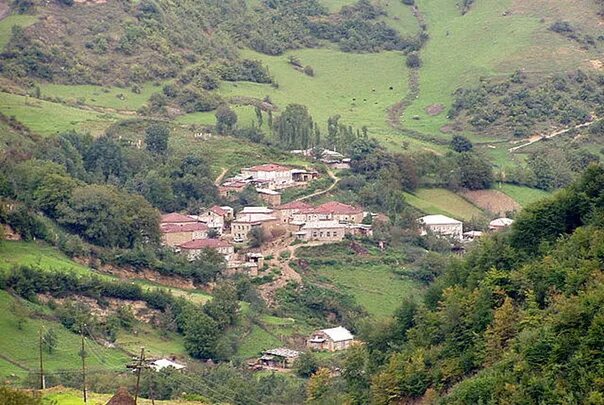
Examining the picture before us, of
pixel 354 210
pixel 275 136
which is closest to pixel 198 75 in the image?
pixel 275 136

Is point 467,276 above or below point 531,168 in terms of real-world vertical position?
above

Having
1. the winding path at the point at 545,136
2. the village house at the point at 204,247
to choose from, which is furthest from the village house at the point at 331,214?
the winding path at the point at 545,136

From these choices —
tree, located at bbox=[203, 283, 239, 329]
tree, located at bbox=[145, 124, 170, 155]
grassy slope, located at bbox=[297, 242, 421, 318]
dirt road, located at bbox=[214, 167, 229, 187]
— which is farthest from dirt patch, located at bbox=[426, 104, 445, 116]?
tree, located at bbox=[203, 283, 239, 329]

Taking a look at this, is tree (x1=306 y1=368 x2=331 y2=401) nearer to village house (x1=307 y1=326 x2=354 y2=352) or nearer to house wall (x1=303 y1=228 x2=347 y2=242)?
village house (x1=307 y1=326 x2=354 y2=352)

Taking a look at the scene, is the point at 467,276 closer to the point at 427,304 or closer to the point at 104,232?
the point at 427,304

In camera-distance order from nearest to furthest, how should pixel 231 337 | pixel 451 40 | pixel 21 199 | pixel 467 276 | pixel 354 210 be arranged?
pixel 467 276 < pixel 231 337 < pixel 21 199 < pixel 354 210 < pixel 451 40

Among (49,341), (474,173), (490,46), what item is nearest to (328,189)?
(474,173)

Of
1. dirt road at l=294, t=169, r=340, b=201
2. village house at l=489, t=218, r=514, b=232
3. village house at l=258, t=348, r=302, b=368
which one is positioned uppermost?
dirt road at l=294, t=169, r=340, b=201

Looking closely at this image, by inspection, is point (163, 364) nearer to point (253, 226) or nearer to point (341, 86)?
point (253, 226)
